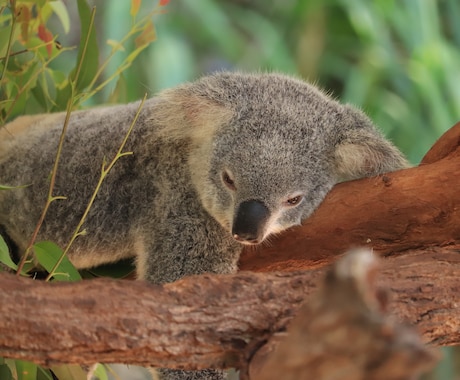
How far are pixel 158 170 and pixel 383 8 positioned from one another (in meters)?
4.45

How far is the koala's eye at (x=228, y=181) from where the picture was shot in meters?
1.95

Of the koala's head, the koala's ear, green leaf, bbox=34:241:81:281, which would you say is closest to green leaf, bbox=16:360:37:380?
green leaf, bbox=34:241:81:281

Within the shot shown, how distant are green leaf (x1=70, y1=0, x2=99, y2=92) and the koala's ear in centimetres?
35

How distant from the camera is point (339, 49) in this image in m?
6.45

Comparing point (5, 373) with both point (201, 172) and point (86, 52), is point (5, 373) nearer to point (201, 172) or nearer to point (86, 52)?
point (201, 172)

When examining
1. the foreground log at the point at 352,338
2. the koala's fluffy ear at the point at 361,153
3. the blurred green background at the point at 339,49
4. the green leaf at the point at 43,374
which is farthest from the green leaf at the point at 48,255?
the blurred green background at the point at 339,49

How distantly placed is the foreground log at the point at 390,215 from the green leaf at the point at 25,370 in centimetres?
80

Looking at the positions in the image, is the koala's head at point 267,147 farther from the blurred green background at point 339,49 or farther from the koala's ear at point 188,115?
the blurred green background at point 339,49

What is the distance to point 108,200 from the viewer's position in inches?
87.7

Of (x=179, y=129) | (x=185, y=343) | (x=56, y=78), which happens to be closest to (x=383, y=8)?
(x=56, y=78)

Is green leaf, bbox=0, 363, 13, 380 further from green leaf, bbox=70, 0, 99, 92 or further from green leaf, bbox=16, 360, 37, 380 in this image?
green leaf, bbox=70, 0, 99, 92

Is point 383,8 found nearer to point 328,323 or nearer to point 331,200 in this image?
point 331,200

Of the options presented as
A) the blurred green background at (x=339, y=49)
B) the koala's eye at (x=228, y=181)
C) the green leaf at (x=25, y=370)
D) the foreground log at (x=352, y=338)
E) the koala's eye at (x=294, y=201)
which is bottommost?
the green leaf at (x=25, y=370)

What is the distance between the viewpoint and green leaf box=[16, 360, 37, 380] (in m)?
2.03
